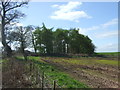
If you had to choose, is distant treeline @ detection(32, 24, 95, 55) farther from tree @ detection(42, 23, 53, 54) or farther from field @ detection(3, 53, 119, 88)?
field @ detection(3, 53, 119, 88)

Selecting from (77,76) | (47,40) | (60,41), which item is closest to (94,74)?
(77,76)

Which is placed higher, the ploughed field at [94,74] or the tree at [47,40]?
the tree at [47,40]

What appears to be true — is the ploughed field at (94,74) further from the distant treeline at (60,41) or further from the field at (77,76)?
the distant treeline at (60,41)

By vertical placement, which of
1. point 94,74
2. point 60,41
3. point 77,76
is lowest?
point 94,74

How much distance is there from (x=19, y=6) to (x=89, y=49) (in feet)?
111

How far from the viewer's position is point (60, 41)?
53.6 m

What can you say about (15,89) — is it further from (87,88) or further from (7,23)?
(7,23)

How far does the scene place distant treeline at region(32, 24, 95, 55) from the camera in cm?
5003

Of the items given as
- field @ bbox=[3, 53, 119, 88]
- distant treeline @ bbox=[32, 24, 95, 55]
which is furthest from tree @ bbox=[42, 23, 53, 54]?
field @ bbox=[3, 53, 119, 88]

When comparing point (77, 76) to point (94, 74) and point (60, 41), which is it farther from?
point (60, 41)

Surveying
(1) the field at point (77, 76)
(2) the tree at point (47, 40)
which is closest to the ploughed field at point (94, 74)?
(1) the field at point (77, 76)

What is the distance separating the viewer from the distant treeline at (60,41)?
164 feet

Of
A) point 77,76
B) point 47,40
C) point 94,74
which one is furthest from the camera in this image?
point 47,40

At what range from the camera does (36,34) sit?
5169 cm
